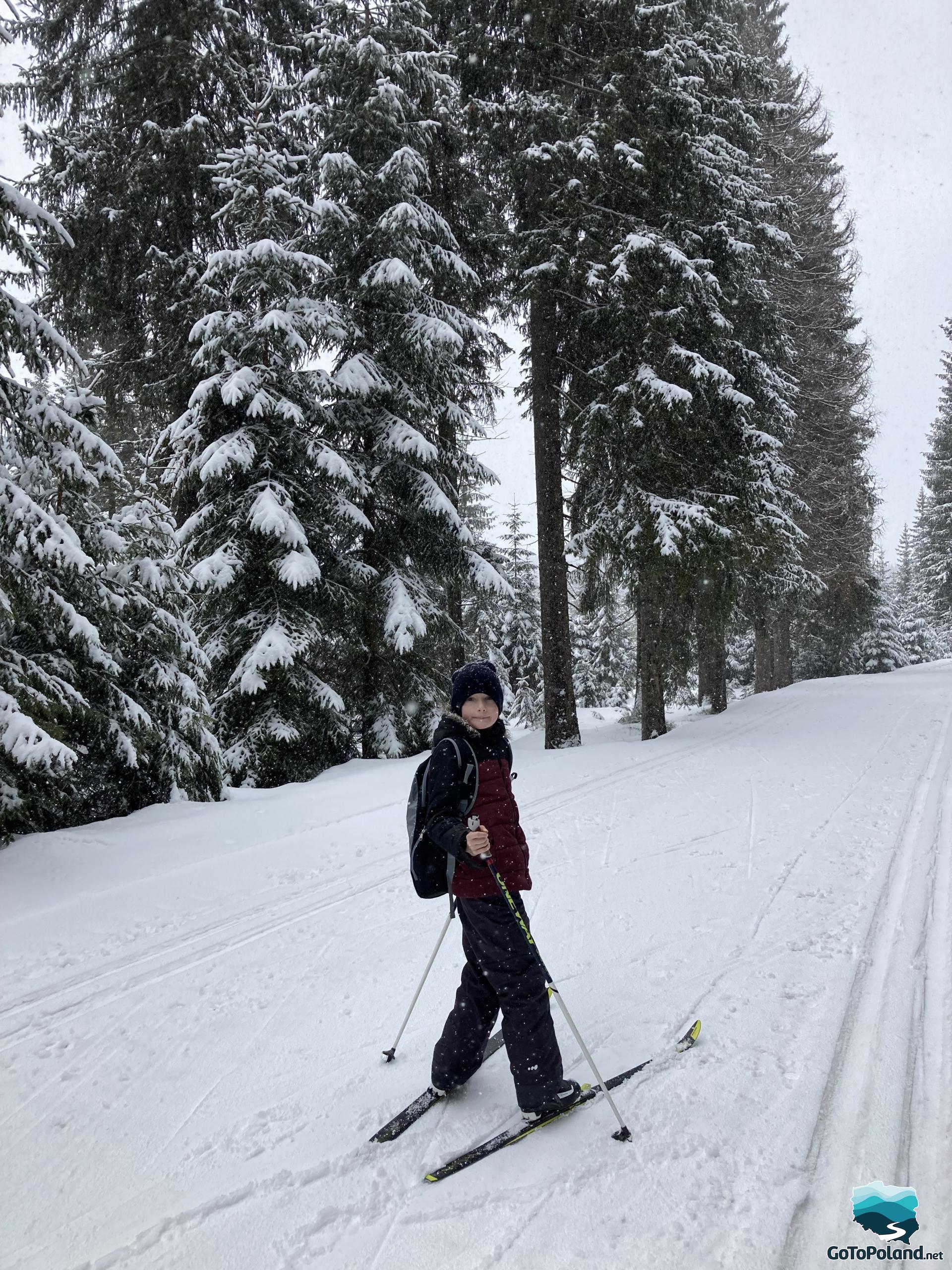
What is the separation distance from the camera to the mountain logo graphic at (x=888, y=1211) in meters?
2.23

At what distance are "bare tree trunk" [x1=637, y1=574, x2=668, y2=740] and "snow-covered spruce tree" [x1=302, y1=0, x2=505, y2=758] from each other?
2.90m

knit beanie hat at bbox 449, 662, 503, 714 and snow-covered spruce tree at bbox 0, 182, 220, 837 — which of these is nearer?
knit beanie hat at bbox 449, 662, 503, 714

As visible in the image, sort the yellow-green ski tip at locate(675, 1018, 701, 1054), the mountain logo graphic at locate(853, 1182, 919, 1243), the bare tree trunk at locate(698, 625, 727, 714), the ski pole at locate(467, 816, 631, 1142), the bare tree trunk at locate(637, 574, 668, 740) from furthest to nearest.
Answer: the bare tree trunk at locate(698, 625, 727, 714)
the bare tree trunk at locate(637, 574, 668, 740)
the yellow-green ski tip at locate(675, 1018, 701, 1054)
the ski pole at locate(467, 816, 631, 1142)
the mountain logo graphic at locate(853, 1182, 919, 1243)

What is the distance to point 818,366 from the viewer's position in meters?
18.8

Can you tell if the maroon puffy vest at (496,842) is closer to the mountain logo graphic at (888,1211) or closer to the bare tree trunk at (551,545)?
the mountain logo graphic at (888,1211)

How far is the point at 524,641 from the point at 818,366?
1161cm

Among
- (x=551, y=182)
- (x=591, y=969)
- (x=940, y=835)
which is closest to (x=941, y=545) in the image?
(x=551, y=182)

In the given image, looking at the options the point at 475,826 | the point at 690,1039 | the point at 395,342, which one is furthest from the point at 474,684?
the point at 395,342

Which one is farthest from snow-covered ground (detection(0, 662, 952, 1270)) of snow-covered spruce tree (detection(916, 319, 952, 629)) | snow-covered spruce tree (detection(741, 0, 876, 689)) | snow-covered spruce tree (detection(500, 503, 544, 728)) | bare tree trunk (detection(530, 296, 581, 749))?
snow-covered spruce tree (detection(916, 319, 952, 629))

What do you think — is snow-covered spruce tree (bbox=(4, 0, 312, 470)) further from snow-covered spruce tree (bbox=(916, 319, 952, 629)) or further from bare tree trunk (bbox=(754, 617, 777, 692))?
snow-covered spruce tree (bbox=(916, 319, 952, 629))

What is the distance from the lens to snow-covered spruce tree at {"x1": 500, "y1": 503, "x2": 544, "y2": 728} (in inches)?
870

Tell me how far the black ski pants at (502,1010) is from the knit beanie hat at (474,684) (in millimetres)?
842

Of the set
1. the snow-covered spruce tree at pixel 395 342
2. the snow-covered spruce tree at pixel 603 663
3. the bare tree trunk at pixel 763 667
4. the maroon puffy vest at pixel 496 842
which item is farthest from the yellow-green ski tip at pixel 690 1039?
the snow-covered spruce tree at pixel 603 663

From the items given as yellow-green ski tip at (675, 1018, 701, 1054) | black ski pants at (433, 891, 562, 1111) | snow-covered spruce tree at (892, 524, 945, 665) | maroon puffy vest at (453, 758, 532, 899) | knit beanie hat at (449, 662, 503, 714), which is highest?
snow-covered spruce tree at (892, 524, 945, 665)
